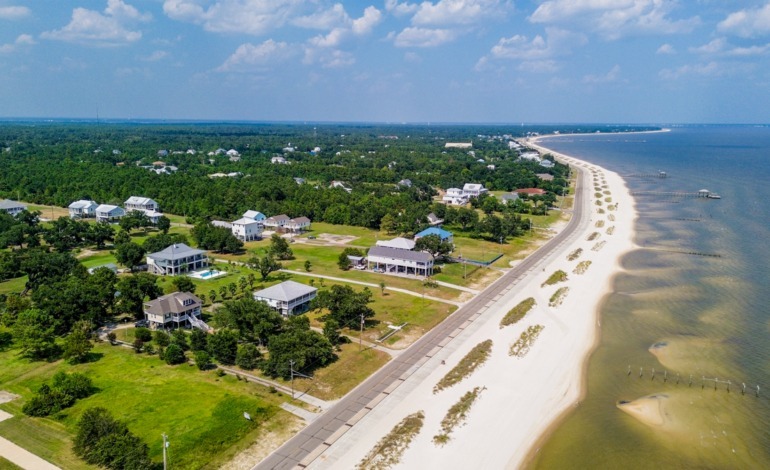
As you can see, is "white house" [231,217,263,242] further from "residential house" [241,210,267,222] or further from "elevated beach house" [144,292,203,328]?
"elevated beach house" [144,292,203,328]

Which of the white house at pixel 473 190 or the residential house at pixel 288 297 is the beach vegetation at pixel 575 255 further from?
the white house at pixel 473 190

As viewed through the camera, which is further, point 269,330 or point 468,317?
point 468,317

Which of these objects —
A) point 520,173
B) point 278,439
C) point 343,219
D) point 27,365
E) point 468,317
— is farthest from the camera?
point 520,173

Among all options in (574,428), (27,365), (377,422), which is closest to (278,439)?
(377,422)

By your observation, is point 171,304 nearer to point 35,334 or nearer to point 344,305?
point 35,334

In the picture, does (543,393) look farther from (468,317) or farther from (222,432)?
(222,432)

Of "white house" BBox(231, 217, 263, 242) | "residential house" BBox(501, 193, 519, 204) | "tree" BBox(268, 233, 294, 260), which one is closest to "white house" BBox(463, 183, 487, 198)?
"residential house" BBox(501, 193, 519, 204)

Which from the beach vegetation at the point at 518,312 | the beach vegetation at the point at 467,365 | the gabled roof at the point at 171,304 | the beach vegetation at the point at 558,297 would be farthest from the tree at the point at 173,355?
the beach vegetation at the point at 558,297
